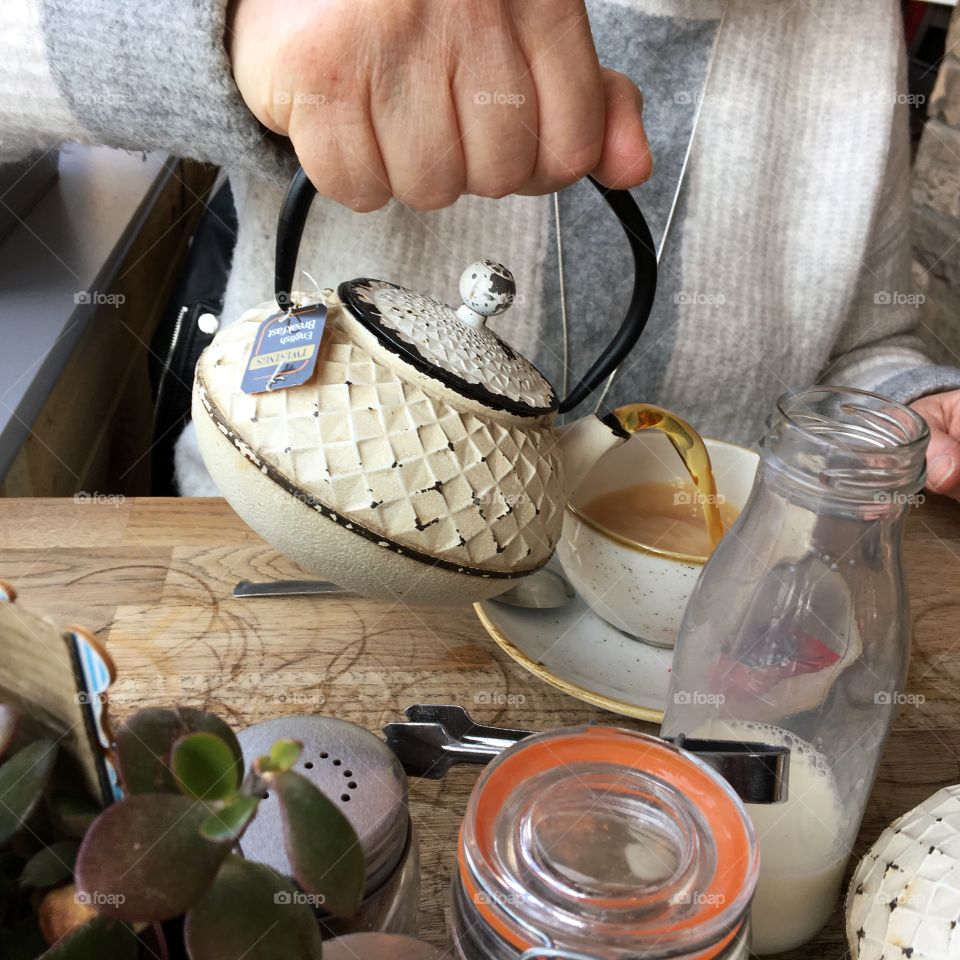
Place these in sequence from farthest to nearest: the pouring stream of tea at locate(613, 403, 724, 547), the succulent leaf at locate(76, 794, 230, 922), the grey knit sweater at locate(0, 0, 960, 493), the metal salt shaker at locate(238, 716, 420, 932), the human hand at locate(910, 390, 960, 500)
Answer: the grey knit sweater at locate(0, 0, 960, 493) < the human hand at locate(910, 390, 960, 500) < the pouring stream of tea at locate(613, 403, 724, 547) < the metal salt shaker at locate(238, 716, 420, 932) < the succulent leaf at locate(76, 794, 230, 922)

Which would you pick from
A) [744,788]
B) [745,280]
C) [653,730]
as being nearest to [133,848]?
[744,788]

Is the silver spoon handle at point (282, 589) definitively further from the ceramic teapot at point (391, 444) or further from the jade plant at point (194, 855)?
the jade plant at point (194, 855)

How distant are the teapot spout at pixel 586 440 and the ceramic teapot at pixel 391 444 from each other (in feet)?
0.10

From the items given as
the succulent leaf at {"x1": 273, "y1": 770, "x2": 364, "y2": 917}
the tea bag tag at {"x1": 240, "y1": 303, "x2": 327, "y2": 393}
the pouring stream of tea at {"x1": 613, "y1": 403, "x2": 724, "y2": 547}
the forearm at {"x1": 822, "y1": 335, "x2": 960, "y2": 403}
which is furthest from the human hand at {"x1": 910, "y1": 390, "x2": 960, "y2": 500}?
the succulent leaf at {"x1": 273, "y1": 770, "x2": 364, "y2": 917}

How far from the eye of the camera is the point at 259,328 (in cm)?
39

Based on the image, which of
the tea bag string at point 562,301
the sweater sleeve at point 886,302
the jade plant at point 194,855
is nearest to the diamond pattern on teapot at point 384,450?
the jade plant at point 194,855

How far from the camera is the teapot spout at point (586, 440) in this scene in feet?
1.48

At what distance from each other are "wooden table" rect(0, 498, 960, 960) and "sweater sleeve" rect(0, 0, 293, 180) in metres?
0.22

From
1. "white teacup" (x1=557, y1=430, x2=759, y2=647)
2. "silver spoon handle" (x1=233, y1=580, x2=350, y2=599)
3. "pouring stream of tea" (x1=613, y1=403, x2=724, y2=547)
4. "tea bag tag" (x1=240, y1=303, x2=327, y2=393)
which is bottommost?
"silver spoon handle" (x1=233, y1=580, x2=350, y2=599)

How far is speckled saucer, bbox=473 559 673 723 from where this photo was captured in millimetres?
438

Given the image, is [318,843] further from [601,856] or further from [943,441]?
[943,441]

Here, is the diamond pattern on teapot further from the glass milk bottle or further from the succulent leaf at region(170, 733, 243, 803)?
the succulent leaf at region(170, 733, 243, 803)

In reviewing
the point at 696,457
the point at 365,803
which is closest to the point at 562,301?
the point at 696,457

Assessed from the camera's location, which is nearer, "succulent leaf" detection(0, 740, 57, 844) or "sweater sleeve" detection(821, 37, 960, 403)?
"succulent leaf" detection(0, 740, 57, 844)
